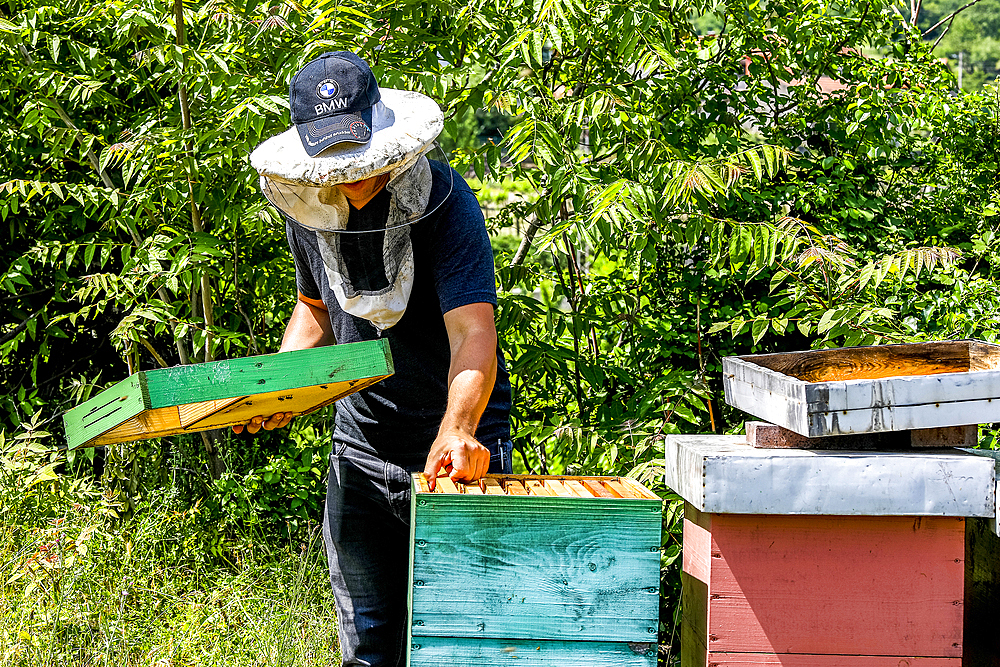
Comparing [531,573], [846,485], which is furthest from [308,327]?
[846,485]

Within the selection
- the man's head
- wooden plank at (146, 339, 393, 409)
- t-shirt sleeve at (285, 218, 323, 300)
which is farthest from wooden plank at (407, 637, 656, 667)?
t-shirt sleeve at (285, 218, 323, 300)

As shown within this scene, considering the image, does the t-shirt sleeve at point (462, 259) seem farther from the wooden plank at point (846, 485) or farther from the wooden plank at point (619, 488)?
the wooden plank at point (846, 485)

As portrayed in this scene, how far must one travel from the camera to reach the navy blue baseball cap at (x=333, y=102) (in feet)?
5.19

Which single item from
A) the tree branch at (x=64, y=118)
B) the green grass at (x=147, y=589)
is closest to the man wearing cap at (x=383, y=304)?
the green grass at (x=147, y=589)

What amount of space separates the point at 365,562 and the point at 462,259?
758mm

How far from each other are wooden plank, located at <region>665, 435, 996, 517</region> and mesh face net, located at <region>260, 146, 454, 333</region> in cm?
72

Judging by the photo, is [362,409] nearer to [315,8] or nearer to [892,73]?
[315,8]

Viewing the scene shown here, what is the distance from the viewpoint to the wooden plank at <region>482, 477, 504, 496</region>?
1.41 meters

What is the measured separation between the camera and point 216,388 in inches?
56.7

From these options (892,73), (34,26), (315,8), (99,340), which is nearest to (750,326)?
(892,73)

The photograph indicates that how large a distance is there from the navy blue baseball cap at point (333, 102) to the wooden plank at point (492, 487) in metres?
0.66

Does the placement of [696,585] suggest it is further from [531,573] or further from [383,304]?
[383,304]

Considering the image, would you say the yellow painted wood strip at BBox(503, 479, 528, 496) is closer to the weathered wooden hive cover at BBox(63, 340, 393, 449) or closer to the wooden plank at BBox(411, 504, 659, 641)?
the wooden plank at BBox(411, 504, 659, 641)

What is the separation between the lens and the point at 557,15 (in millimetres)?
2344
